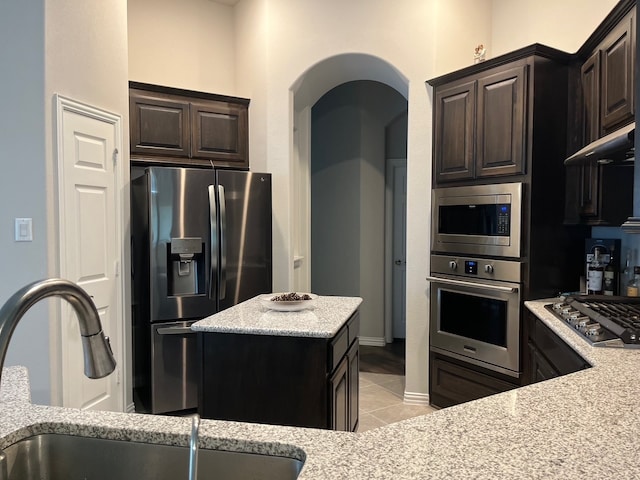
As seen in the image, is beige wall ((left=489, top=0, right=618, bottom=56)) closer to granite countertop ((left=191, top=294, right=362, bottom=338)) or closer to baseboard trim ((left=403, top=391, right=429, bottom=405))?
granite countertop ((left=191, top=294, right=362, bottom=338))

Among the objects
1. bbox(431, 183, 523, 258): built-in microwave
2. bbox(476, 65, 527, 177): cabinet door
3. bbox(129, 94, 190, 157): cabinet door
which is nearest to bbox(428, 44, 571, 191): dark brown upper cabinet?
bbox(476, 65, 527, 177): cabinet door

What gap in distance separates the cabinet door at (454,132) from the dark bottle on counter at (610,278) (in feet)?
3.24

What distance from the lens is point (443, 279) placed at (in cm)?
334

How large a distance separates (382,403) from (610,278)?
183 cm

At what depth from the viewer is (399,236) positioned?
5.29 metres

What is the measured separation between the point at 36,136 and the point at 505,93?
8.98ft

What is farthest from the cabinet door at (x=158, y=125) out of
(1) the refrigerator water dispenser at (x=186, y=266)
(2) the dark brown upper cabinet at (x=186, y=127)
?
(1) the refrigerator water dispenser at (x=186, y=266)

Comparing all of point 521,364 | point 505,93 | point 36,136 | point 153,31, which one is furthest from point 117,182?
point 521,364

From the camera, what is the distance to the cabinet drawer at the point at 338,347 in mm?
2076

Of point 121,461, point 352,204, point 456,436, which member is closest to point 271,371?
point 121,461

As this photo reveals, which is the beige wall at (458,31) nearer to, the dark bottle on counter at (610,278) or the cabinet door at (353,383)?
the dark bottle on counter at (610,278)

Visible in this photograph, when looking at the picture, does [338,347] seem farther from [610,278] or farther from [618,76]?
[618,76]

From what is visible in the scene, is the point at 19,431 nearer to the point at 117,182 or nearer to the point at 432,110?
the point at 117,182

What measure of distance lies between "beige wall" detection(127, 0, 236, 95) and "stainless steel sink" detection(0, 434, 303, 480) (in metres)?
3.48
